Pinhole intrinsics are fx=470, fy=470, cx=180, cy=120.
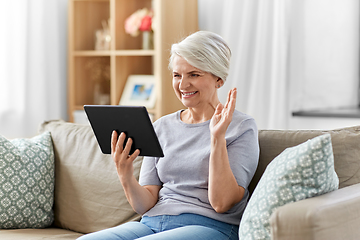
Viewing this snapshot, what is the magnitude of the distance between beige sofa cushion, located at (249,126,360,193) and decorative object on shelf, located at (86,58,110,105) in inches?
80.0

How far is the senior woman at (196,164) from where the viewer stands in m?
1.44

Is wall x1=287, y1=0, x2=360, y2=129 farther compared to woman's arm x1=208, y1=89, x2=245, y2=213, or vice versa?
wall x1=287, y1=0, x2=360, y2=129

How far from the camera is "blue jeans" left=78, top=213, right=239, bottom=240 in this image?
1408mm

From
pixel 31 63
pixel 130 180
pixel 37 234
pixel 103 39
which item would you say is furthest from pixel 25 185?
pixel 103 39

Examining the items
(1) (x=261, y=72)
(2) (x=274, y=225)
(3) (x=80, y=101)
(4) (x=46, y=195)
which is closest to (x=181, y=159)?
(2) (x=274, y=225)

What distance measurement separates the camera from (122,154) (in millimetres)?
1524

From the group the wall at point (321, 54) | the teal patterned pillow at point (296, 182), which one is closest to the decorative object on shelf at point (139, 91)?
the wall at point (321, 54)

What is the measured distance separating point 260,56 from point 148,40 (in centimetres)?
81

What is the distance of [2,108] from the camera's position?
3031 millimetres

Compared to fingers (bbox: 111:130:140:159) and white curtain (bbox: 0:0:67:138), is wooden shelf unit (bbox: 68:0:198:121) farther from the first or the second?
fingers (bbox: 111:130:140:159)

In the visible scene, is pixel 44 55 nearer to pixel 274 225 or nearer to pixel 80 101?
pixel 80 101

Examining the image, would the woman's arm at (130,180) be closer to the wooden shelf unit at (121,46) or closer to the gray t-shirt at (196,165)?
the gray t-shirt at (196,165)

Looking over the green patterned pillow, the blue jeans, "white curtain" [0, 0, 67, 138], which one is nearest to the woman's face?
the blue jeans

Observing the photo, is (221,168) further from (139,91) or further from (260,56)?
(139,91)
